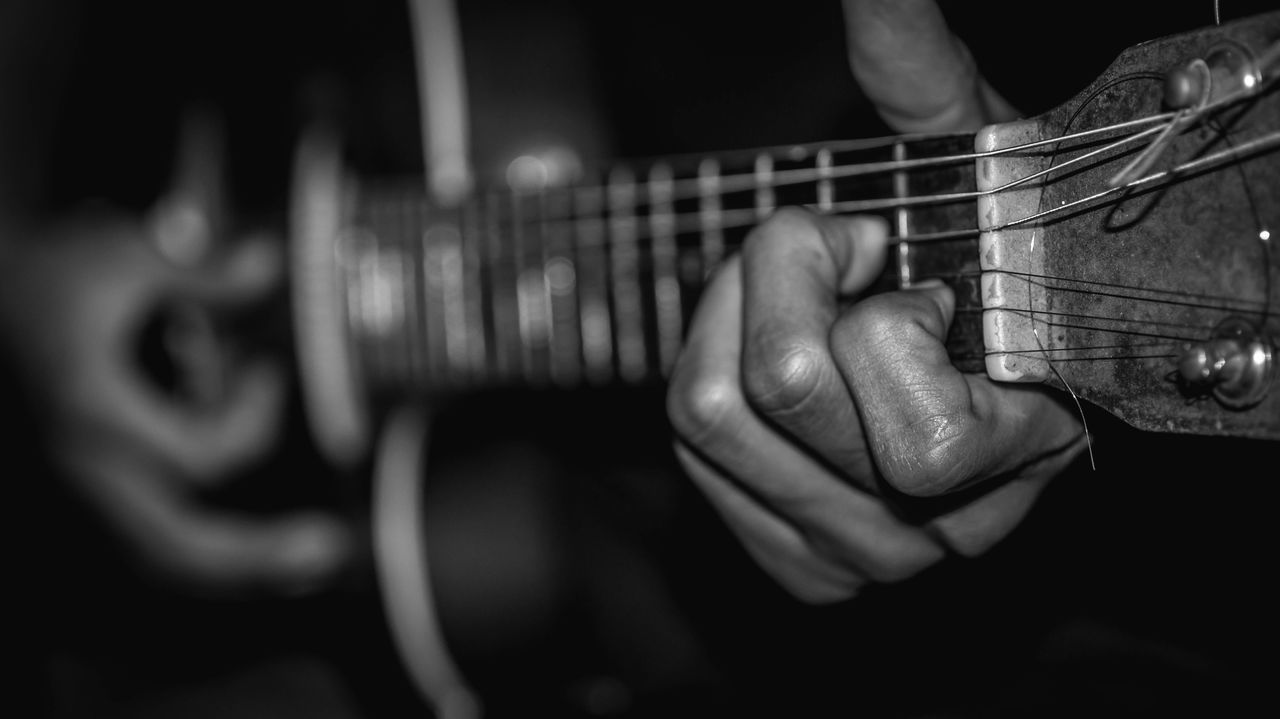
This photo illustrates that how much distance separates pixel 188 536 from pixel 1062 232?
3.29 feet

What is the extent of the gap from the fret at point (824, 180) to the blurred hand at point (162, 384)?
0.72m

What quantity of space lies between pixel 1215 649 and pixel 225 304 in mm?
1078

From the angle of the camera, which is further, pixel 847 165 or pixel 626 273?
→ pixel 626 273

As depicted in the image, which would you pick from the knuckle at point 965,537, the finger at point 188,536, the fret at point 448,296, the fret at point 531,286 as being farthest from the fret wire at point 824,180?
the finger at point 188,536

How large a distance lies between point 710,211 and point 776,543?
10.7 inches

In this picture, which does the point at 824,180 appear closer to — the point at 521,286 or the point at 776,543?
the point at 776,543

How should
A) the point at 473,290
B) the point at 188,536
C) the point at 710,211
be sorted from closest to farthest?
1. the point at 710,211
2. the point at 473,290
3. the point at 188,536

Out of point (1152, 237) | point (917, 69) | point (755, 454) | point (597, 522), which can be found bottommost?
point (597, 522)

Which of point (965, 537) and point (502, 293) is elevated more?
point (502, 293)

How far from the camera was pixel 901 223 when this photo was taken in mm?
544

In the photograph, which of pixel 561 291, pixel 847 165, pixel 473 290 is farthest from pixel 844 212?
pixel 473 290

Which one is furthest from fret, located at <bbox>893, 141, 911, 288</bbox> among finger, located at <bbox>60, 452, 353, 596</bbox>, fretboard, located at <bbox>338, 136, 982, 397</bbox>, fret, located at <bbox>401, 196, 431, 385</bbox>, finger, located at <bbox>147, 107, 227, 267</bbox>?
finger, located at <bbox>147, 107, 227, 267</bbox>

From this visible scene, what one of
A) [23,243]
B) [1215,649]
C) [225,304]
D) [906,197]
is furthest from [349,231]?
[1215,649]

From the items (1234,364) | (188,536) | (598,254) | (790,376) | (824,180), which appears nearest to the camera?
(1234,364)
